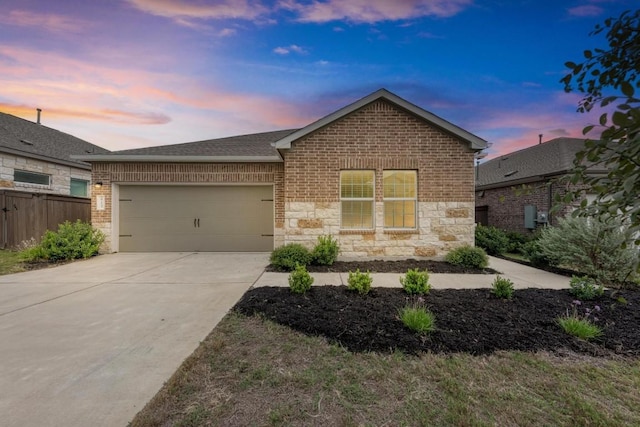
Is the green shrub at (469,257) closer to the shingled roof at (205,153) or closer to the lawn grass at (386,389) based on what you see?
the lawn grass at (386,389)

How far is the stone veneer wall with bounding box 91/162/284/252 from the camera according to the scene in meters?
9.74

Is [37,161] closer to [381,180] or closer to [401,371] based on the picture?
[381,180]

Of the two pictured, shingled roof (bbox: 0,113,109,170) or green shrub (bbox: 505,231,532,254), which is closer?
green shrub (bbox: 505,231,532,254)

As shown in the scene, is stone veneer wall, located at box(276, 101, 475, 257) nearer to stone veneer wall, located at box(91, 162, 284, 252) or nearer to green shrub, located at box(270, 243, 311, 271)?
green shrub, located at box(270, 243, 311, 271)

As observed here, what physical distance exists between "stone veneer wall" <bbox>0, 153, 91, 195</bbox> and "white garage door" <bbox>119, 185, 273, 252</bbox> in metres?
5.48

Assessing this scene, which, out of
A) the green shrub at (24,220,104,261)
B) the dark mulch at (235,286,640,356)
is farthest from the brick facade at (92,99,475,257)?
the green shrub at (24,220,104,261)

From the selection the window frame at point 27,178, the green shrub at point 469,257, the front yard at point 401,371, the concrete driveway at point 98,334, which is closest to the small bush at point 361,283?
the front yard at point 401,371

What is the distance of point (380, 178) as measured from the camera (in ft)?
28.1

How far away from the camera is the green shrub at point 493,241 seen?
10703mm

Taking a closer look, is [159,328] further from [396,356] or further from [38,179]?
[38,179]

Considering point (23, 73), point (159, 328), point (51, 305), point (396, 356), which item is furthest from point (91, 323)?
point (23, 73)

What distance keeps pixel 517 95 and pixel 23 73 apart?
16944mm

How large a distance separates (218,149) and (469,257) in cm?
906

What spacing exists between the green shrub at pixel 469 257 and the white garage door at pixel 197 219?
598 centimetres
